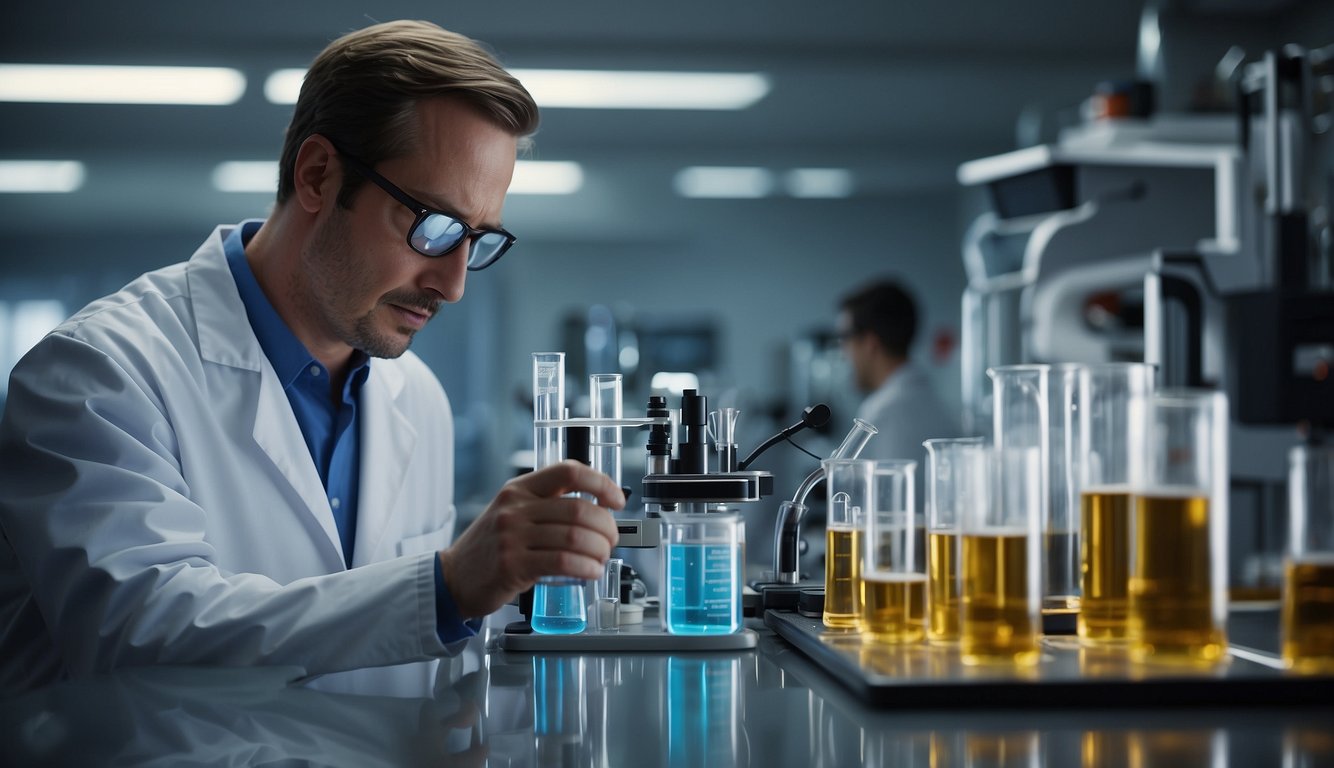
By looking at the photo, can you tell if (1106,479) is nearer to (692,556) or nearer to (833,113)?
(692,556)

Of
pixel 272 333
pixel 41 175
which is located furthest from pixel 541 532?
pixel 41 175

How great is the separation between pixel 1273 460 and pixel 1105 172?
1.13m

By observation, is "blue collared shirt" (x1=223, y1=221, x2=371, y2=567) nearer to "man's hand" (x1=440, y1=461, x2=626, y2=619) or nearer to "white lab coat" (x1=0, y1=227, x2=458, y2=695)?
"white lab coat" (x1=0, y1=227, x2=458, y2=695)

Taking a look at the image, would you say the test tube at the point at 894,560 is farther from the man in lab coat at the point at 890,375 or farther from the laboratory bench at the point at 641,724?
the man in lab coat at the point at 890,375

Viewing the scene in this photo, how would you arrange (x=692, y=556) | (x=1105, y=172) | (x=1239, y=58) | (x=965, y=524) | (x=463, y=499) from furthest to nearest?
(x=463, y=499)
(x=1239, y=58)
(x=1105, y=172)
(x=692, y=556)
(x=965, y=524)

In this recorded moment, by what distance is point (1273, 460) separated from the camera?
2.60 m

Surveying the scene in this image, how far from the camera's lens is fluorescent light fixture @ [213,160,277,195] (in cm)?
845

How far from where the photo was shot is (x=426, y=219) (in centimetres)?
167

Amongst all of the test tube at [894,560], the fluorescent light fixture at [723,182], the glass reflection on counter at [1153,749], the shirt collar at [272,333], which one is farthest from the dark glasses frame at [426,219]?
the fluorescent light fixture at [723,182]

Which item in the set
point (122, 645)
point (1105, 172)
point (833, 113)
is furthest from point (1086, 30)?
point (122, 645)

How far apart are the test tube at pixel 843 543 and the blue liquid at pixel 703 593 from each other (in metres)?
0.12

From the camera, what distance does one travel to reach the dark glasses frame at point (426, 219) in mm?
1674

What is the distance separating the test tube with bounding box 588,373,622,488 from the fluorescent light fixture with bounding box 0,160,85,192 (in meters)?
8.20

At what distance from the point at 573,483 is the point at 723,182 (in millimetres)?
8066
